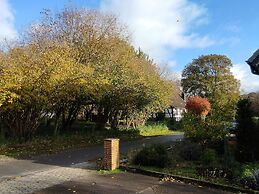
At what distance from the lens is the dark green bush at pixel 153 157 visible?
13.0 m

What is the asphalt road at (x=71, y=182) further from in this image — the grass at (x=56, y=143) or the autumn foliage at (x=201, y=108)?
the autumn foliage at (x=201, y=108)

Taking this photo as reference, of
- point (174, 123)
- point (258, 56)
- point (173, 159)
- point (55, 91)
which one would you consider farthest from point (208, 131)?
point (174, 123)

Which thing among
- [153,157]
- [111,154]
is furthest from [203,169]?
[111,154]

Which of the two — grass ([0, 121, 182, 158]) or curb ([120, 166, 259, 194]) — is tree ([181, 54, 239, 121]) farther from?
curb ([120, 166, 259, 194])

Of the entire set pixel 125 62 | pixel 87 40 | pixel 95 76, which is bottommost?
pixel 95 76

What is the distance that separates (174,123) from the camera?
4775cm

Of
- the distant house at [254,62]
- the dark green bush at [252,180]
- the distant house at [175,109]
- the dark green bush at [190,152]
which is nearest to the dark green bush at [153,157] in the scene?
the dark green bush at [190,152]

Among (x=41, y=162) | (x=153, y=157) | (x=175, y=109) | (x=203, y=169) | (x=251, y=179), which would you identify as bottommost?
(x=251, y=179)

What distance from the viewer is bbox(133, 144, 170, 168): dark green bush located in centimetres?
1305

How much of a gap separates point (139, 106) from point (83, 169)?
56.3 ft

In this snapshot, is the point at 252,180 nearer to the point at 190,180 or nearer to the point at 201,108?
the point at 190,180

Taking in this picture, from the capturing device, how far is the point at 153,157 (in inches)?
515

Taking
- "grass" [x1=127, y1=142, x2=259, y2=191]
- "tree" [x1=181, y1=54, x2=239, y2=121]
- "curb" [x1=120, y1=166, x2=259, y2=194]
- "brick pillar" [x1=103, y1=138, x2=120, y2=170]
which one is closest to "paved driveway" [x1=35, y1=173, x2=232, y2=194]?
"curb" [x1=120, y1=166, x2=259, y2=194]

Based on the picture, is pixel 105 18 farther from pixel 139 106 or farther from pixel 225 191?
pixel 225 191
